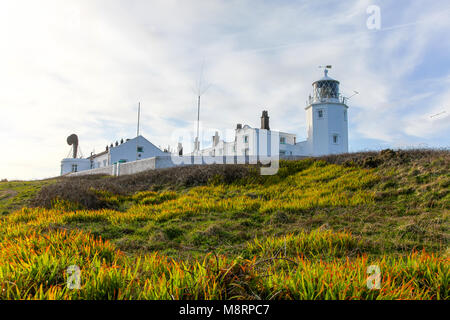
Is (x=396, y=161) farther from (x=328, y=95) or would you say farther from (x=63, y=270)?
(x=328, y=95)

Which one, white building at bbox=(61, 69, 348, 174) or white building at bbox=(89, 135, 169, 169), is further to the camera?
white building at bbox=(89, 135, 169, 169)

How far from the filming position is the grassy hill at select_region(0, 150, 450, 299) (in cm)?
265

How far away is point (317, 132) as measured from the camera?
131ft

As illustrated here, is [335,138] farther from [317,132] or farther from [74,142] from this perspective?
[74,142]

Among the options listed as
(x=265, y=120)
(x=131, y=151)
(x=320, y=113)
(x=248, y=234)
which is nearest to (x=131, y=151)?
(x=131, y=151)

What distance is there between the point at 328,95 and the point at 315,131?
16.6ft

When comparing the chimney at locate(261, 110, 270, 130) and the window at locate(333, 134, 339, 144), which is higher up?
the chimney at locate(261, 110, 270, 130)

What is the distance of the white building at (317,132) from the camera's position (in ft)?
128

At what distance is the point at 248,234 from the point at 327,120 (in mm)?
35796
